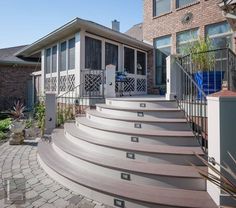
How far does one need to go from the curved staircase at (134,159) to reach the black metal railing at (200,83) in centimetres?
20

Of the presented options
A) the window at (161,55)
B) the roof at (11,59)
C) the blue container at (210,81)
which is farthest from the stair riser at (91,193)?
the roof at (11,59)

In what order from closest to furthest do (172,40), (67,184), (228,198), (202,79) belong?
1. (228,198)
2. (67,184)
3. (202,79)
4. (172,40)

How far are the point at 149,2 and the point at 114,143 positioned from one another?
1013 cm

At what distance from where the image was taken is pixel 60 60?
1017 cm

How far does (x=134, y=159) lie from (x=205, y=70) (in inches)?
120

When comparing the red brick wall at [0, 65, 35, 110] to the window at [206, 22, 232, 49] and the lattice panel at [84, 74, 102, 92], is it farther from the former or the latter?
the window at [206, 22, 232, 49]

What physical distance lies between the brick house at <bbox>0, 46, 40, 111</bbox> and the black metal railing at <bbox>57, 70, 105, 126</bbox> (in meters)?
6.49

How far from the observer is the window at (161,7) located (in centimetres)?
1167

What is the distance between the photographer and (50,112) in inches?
288

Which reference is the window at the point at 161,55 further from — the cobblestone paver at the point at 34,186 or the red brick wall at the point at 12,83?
the red brick wall at the point at 12,83

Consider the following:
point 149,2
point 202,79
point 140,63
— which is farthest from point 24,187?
point 149,2

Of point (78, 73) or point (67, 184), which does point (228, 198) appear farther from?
point (78, 73)

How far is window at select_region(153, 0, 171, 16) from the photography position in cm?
1167

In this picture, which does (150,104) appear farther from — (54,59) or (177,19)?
(177,19)
